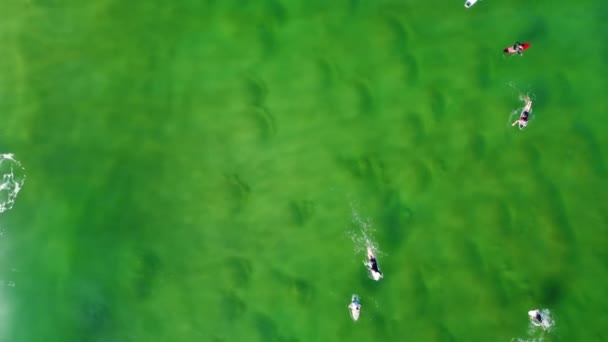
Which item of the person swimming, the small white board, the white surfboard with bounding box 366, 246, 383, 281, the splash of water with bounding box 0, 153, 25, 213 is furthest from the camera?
the small white board

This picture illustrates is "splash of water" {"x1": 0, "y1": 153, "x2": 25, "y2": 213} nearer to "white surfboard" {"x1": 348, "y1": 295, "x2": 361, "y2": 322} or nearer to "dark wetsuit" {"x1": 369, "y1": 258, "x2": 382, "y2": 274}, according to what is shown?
"white surfboard" {"x1": 348, "y1": 295, "x2": 361, "y2": 322}

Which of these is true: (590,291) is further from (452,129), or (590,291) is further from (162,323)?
Result: (162,323)

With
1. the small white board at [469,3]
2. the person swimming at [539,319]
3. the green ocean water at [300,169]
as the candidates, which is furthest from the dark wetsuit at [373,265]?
the small white board at [469,3]

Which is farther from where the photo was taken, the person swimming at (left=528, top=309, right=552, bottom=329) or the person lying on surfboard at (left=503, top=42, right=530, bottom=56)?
the person lying on surfboard at (left=503, top=42, right=530, bottom=56)

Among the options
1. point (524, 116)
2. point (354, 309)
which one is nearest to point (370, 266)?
point (354, 309)

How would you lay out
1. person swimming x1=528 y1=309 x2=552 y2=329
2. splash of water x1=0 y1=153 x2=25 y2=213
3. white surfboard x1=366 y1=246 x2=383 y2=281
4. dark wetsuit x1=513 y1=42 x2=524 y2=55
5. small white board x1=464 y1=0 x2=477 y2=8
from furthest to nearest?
small white board x1=464 y1=0 x2=477 y2=8, dark wetsuit x1=513 y1=42 x2=524 y2=55, splash of water x1=0 y1=153 x2=25 y2=213, white surfboard x1=366 y1=246 x2=383 y2=281, person swimming x1=528 y1=309 x2=552 y2=329

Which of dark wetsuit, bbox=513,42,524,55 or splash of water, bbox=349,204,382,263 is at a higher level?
dark wetsuit, bbox=513,42,524,55

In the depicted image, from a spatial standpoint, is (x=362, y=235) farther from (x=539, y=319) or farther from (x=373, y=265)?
(x=539, y=319)

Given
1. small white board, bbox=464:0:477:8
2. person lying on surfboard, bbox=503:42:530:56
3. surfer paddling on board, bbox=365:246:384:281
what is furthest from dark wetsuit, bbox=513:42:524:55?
surfer paddling on board, bbox=365:246:384:281

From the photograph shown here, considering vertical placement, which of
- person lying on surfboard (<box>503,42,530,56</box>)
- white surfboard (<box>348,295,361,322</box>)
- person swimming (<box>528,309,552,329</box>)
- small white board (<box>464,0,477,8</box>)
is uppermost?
small white board (<box>464,0,477,8</box>)
